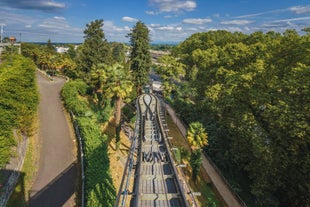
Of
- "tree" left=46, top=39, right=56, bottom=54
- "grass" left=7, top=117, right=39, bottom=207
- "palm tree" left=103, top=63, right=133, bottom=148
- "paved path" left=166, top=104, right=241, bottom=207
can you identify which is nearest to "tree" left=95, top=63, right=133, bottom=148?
"palm tree" left=103, top=63, right=133, bottom=148

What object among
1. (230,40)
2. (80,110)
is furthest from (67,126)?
(230,40)

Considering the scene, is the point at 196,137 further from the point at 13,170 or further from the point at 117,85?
the point at 13,170

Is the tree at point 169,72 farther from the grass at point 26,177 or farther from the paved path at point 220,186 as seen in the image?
the grass at point 26,177

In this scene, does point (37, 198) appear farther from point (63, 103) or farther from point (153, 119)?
point (63, 103)

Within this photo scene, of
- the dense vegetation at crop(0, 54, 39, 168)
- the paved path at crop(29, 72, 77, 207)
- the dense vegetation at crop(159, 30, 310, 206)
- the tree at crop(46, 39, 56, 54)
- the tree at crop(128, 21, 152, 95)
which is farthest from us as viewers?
the tree at crop(46, 39, 56, 54)

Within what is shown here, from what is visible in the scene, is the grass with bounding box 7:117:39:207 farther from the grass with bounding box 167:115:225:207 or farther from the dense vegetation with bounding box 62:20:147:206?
the grass with bounding box 167:115:225:207

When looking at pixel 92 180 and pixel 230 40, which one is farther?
pixel 230 40
